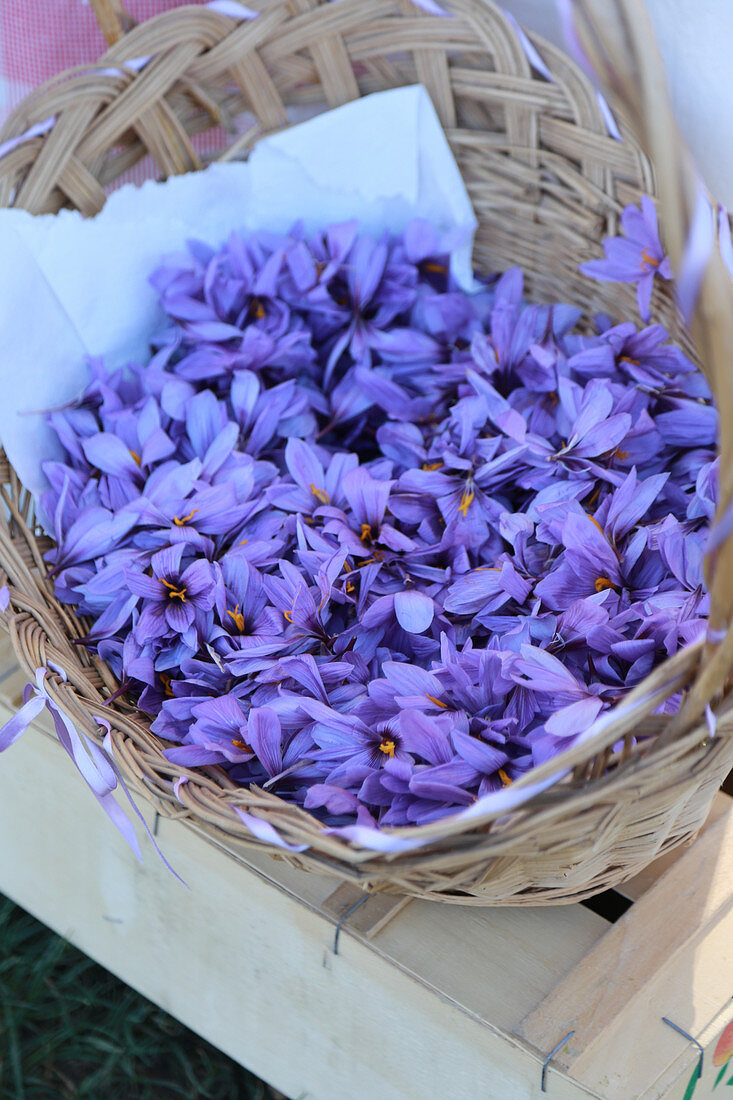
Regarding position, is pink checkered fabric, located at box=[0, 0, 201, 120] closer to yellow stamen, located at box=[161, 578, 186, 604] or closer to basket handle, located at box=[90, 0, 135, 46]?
basket handle, located at box=[90, 0, 135, 46]

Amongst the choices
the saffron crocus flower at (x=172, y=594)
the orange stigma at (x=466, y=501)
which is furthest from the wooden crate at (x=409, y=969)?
the orange stigma at (x=466, y=501)

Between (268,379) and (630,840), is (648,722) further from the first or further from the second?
(268,379)

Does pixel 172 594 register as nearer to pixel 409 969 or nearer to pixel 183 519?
pixel 183 519

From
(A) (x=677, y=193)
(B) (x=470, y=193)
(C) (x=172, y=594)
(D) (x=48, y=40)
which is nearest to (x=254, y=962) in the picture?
(C) (x=172, y=594)

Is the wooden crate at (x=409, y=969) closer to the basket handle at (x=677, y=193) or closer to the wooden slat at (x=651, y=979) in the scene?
the wooden slat at (x=651, y=979)

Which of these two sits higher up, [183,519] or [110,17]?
[110,17]

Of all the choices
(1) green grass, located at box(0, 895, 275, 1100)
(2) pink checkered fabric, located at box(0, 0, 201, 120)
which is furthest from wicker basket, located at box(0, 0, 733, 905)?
(1) green grass, located at box(0, 895, 275, 1100)
